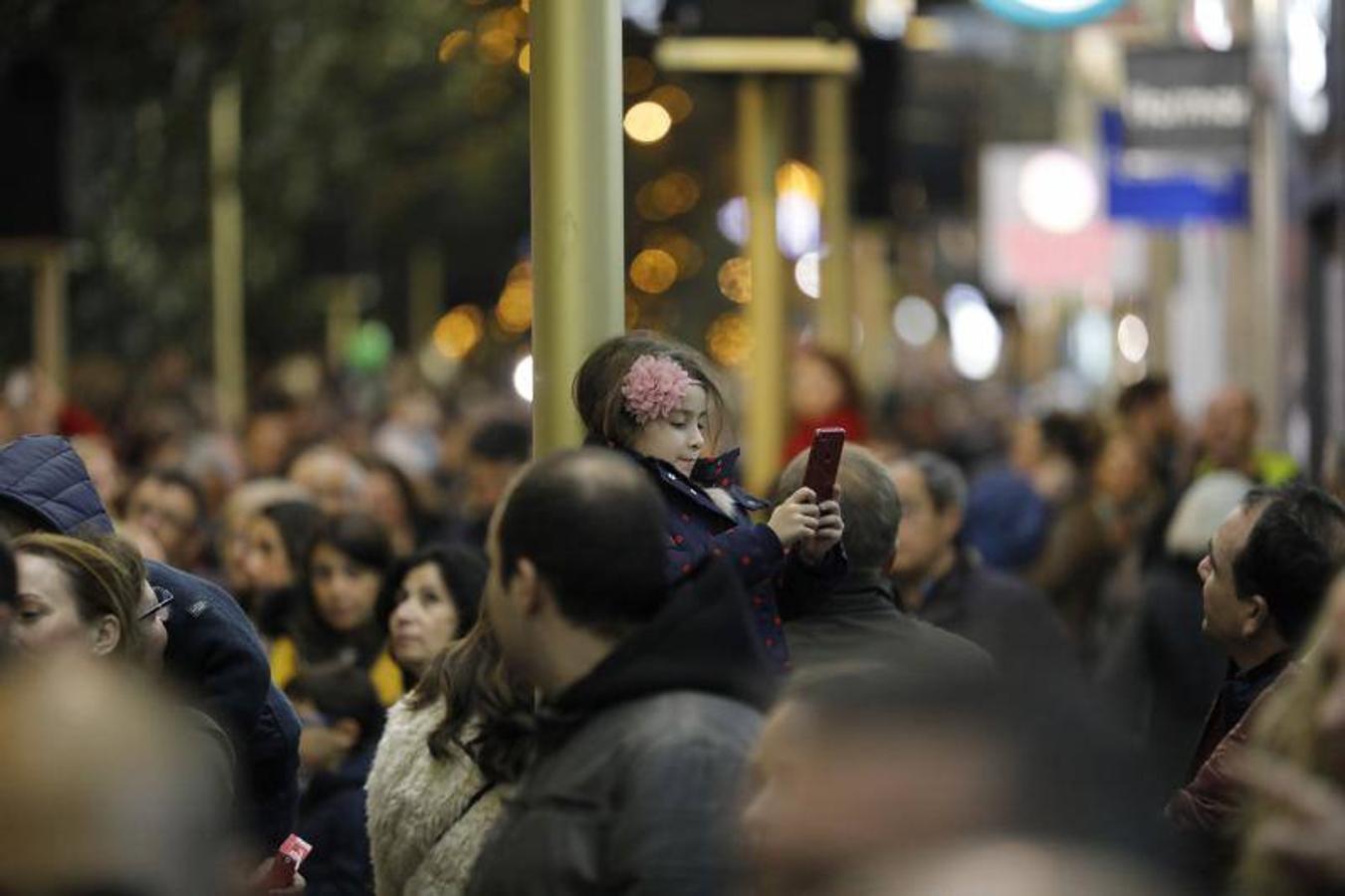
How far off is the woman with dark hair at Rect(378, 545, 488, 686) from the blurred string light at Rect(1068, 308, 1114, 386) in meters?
41.5

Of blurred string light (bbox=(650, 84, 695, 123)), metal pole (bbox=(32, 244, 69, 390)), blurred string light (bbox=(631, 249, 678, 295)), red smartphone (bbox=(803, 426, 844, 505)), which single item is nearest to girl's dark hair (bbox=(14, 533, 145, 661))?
red smartphone (bbox=(803, 426, 844, 505))

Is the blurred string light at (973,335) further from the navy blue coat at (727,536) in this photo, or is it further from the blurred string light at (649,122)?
the navy blue coat at (727,536)

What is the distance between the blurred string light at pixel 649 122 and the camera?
47.6 meters

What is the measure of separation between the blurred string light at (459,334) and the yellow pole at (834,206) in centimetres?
5210

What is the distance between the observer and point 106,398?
2548 centimetres

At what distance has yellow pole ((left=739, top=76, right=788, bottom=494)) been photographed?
57.7ft

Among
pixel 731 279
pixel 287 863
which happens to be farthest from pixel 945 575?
pixel 731 279

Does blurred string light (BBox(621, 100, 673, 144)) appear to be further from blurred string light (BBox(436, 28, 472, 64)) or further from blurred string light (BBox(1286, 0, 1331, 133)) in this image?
blurred string light (BBox(1286, 0, 1331, 133))

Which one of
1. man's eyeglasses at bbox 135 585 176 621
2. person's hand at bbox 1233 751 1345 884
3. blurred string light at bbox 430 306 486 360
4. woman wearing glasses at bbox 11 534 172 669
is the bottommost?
blurred string light at bbox 430 306 486 360

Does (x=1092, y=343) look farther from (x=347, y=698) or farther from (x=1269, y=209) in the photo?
(x=347, y=698)

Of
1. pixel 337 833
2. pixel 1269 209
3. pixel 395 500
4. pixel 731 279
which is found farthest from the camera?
pixel 731 279

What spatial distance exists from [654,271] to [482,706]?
68.3 meters

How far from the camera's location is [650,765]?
4340 millimetres

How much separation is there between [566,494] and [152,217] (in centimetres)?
3158
